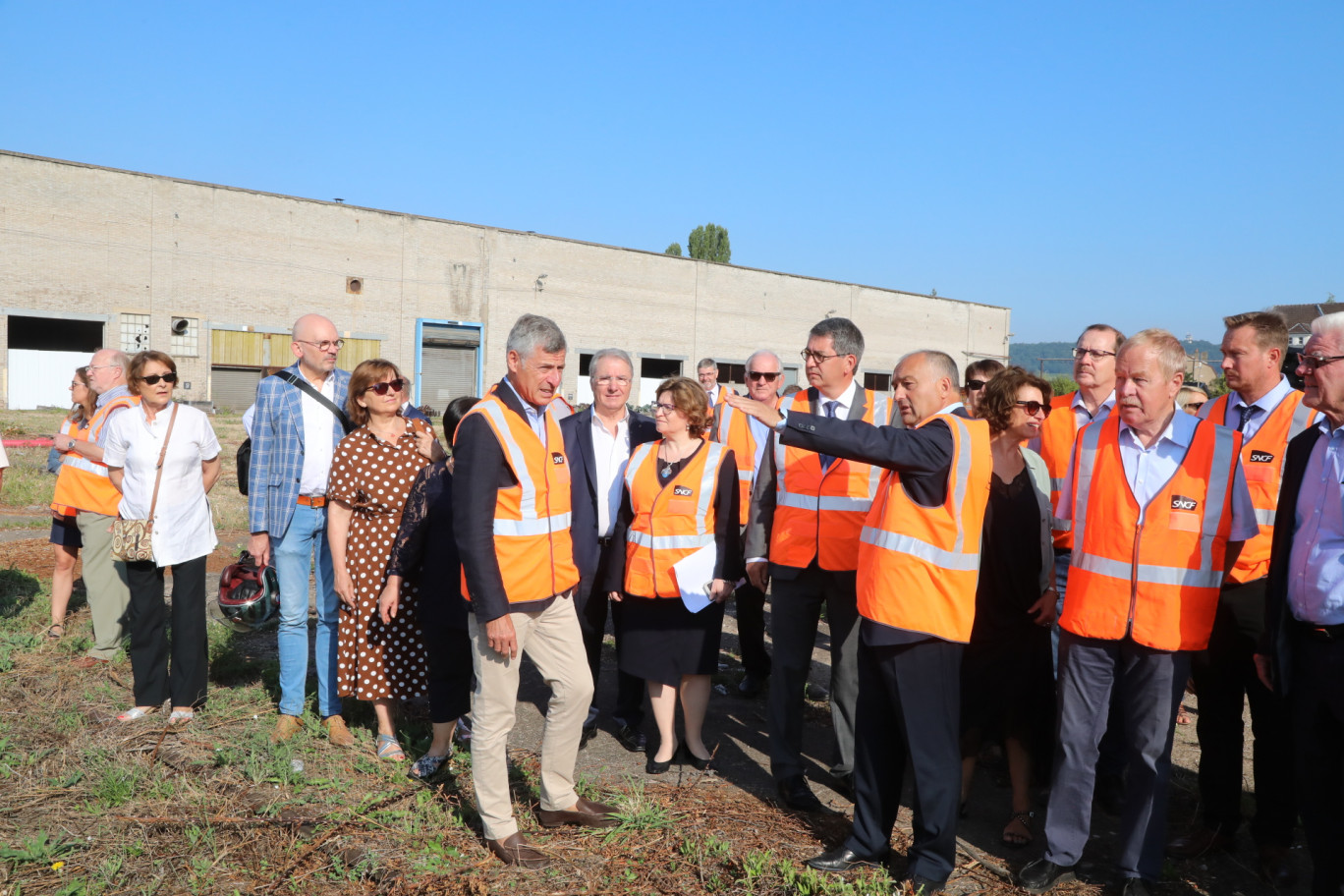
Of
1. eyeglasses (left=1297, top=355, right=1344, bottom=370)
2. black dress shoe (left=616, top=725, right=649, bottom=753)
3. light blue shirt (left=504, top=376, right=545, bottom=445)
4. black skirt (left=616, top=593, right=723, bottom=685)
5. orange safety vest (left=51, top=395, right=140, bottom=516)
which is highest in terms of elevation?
Result: eyeglasses (left=1297, top=355, right=1344, bottom=370)


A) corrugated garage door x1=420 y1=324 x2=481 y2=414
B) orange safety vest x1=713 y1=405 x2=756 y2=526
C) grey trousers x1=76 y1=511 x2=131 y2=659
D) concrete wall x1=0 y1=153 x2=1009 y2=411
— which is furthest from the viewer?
corrugated garage door x1=420 y1=324 x2=481 y2=414

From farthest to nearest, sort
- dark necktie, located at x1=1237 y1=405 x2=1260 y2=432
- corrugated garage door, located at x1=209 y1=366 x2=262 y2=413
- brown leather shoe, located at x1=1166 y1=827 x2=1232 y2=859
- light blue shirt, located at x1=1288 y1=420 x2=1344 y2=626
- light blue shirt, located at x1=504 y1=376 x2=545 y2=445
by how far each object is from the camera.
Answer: corrugated garage door, located at x1=209 y1=366 x2=262 y2=413 → dark necktie, located at x1=1237 y1=405 x2=1260 y2=432 → brown leather shoe, located at x1=1166 y1=827 x2=1232 y2=859 → light blue shirt, located at x1=504 y1=376 x2=545 y2=445 → light blue shirt, located at x1=1288 y1=420 x2=1344 y2=626

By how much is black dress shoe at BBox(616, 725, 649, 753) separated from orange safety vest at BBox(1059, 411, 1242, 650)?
2552 millimetres

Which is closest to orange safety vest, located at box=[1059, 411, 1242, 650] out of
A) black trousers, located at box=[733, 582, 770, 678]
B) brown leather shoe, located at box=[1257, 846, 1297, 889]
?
brown leather shoe, located at box=[1257, 846, 1297, 889]

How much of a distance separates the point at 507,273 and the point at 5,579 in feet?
94.7

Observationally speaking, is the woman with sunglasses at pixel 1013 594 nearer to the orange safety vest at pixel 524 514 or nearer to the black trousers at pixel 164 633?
the orange safety vest at pixel 524 514

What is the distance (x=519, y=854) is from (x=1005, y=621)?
2299 mm

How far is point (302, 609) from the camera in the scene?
16.6 feet

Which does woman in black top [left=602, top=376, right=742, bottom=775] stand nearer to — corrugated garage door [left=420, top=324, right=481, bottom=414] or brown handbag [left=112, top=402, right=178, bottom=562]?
brown handbag [left=112, top=402, right=178, bottom=562]

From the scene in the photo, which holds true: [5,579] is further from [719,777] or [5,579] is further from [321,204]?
[321,204]

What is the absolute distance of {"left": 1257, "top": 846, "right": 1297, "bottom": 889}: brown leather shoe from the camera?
12.0 feet

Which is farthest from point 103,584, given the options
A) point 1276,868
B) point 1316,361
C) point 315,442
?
point 1316,361

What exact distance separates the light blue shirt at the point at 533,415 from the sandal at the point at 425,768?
6.27 feet

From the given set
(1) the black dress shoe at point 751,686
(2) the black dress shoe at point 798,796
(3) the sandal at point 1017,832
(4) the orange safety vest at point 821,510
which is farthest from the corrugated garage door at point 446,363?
(3) the sandal at point 1017,832
